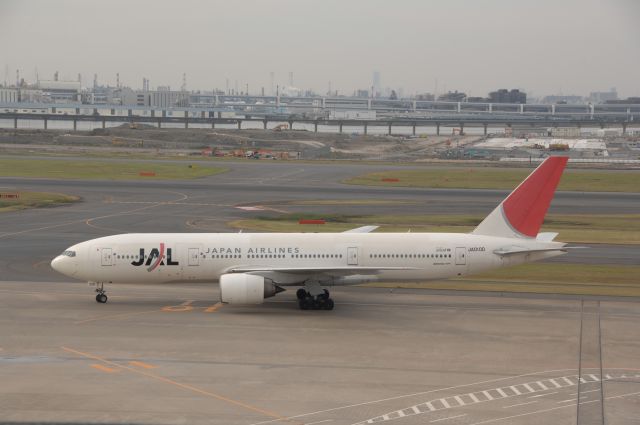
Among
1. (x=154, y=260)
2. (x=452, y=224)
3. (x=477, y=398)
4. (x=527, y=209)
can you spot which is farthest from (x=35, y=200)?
(x=477, y=398)

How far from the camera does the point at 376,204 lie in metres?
86.3

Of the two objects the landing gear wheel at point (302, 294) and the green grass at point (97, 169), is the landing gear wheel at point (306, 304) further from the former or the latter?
the green grass at point (97, 169)

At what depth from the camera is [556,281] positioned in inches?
1978

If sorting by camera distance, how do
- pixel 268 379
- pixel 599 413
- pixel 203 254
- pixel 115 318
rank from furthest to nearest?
1. pixel 203 254
2. pixel 115 318
3. pixel 268 379
4. pixel 599 413

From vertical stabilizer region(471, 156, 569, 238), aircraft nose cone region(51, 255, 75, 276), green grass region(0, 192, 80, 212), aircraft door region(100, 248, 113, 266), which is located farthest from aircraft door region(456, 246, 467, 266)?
green grass region(0, 192, 80, 212)

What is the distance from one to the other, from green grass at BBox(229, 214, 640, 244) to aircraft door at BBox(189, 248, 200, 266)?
24.3m

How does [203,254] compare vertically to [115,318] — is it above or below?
above

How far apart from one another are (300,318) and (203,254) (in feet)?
20.7

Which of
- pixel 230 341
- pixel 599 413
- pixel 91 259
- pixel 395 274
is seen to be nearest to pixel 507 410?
pixel 599 413

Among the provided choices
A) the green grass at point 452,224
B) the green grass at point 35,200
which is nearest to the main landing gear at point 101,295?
the green grass at point 452,224

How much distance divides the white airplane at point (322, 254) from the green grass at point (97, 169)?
70.1 m

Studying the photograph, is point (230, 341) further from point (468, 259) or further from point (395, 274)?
point (468, 259)

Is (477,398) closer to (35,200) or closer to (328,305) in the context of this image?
(328,305)

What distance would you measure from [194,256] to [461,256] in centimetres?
1381
